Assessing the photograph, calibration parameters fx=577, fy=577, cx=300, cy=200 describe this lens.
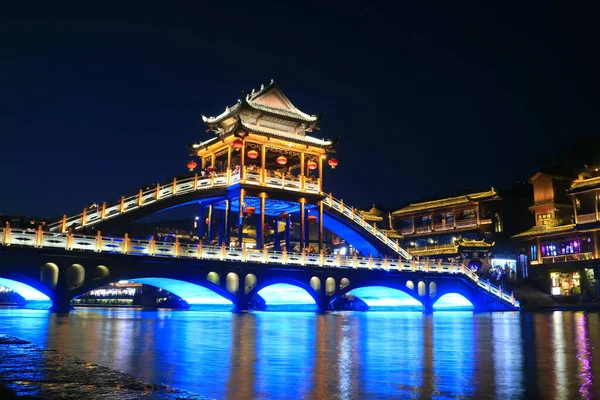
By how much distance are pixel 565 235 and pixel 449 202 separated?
1217 cm

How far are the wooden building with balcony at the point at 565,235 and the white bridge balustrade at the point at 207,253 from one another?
6088 millimetres

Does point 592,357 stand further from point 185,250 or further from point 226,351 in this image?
point 185,250

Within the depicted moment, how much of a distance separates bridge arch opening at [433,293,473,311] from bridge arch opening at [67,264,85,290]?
955 inches

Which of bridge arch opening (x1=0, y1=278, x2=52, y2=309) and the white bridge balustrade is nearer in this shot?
the white bridge balustrade

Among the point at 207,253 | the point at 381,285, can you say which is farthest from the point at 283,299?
the point at 207,253

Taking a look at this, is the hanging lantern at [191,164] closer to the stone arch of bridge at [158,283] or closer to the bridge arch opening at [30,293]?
the stone arch of bridge at [158,283]

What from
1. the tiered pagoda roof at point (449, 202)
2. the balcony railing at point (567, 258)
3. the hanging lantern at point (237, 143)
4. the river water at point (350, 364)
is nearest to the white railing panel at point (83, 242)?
the hanging lantern at point (237, 143)

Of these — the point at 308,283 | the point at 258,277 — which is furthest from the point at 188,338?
the point at 308,283

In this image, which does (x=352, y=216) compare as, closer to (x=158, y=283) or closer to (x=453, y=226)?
(x=158, y=283)

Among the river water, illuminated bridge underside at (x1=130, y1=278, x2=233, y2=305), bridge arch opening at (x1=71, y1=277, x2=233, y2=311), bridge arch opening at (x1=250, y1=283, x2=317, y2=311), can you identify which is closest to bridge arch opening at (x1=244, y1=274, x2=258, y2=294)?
bridge arch opening at (x1=71, y1=277, x2=233, y2=311)

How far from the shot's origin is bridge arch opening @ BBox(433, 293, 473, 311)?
131 ft

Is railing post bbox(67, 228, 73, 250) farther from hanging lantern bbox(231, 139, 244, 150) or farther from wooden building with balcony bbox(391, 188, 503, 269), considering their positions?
wooden building with balcony bbox(391, 188, 503, 269)

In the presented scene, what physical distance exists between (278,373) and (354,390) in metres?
1.29

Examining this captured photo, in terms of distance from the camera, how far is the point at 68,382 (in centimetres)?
441
